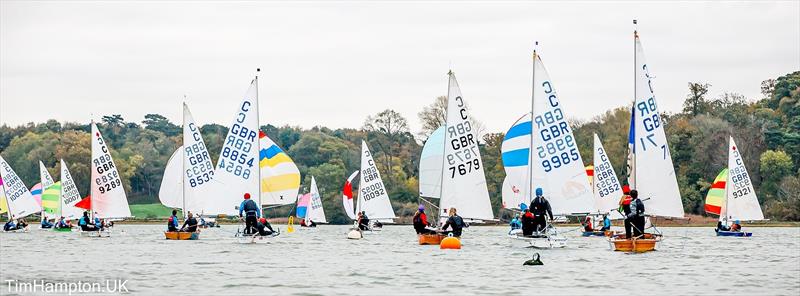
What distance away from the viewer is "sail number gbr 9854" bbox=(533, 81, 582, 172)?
134 feet

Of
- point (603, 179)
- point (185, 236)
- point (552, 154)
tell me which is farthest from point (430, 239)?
point (603, 179)

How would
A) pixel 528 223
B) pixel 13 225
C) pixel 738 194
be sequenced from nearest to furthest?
1. pixel 528 223
2. pixel 738 194
3. pixel 13 225

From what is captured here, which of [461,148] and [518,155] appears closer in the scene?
[461,148]

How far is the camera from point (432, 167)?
4903 centimetres

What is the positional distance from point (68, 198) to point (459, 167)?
1365 inches

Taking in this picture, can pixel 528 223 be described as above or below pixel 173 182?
below

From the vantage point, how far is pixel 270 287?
24.1m

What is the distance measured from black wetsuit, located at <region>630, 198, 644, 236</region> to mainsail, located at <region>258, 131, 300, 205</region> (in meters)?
22.2

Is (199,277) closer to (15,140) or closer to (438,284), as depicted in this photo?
(438,284)

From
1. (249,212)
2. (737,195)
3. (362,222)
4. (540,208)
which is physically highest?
(737,195)

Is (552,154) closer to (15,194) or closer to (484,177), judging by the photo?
(484,177)

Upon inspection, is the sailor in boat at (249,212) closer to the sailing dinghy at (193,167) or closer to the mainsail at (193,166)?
the sailing dinghy at (193,167)

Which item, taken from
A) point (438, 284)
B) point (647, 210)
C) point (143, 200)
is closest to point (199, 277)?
point (438, 284)

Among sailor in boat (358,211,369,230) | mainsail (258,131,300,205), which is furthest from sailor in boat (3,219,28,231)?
sailor in boat (358,211,369,230)
